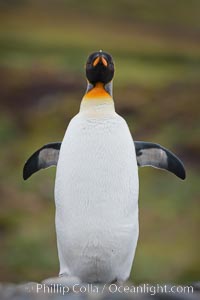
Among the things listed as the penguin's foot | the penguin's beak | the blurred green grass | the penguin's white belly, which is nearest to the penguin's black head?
the penguin's beak

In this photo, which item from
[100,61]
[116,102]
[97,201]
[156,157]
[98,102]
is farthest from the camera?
[116,102]

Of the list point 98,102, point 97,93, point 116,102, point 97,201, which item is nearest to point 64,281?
point 97,201

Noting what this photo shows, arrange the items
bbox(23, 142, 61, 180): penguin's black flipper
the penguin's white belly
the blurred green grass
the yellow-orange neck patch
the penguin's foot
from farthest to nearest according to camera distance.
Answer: the blurred green grass
bbox(23, 142, 61, 180): penguin's black flipper
the yellow-orange neck patch
the penguin's white belly
the penguin's foot

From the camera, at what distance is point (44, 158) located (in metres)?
7.51

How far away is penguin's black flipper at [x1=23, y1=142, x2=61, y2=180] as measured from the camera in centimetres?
745

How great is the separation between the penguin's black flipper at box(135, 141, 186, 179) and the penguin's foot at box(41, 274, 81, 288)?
1.15m

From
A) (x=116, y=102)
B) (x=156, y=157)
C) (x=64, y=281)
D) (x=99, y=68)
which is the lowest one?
(x=64, y=281)

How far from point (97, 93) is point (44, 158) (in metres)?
0.66

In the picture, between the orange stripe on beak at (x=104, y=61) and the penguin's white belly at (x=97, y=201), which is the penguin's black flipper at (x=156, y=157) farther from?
the orange stripe on beak at (x=104, y=61)

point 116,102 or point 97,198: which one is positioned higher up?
point 116,102

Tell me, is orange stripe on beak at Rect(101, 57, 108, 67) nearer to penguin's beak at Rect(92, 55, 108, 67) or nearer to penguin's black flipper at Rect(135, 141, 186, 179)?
penguin's beak at Rect(92, 55, 108, 67)

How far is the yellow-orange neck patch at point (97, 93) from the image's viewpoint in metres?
7.09

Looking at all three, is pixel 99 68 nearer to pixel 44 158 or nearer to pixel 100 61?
pixel 100 61

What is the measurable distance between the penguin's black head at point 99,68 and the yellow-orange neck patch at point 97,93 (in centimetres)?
3
